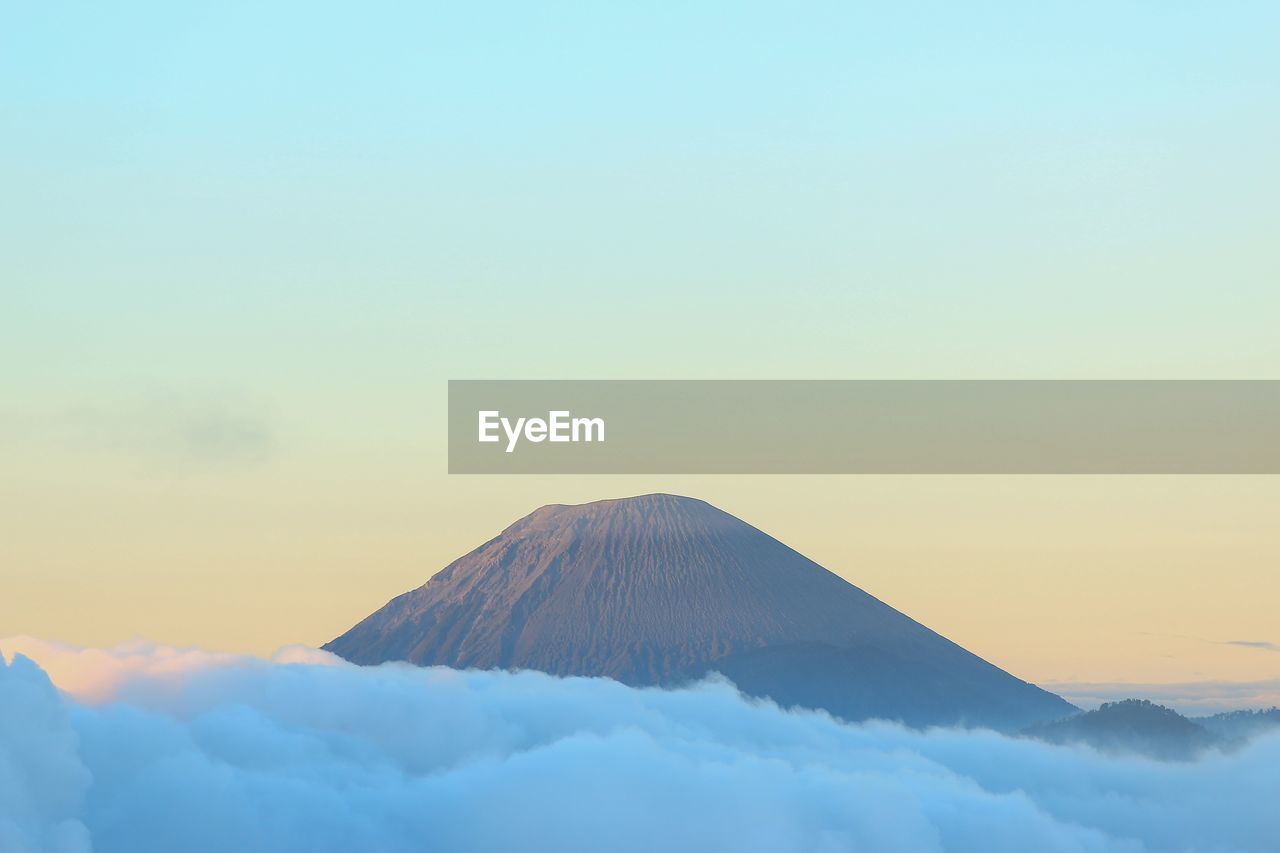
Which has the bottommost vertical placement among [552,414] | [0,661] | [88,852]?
[88,852]

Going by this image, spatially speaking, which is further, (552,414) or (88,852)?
(88,852)

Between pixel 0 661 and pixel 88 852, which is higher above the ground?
pixel 0 661

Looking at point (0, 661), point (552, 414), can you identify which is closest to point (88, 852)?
point (0, 661)

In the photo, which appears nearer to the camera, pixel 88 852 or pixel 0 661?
pixel 0 661

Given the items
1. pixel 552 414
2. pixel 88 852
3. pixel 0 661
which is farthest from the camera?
pixel 88 852

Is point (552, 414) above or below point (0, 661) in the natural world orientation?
above

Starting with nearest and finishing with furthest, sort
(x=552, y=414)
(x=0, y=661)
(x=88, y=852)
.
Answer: (x=552, y=414) < (x=0, y=661) < (x=88, y=852)

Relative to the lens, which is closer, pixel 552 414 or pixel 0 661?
pixel 552 414

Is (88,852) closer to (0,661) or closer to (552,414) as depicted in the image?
(0,661)
